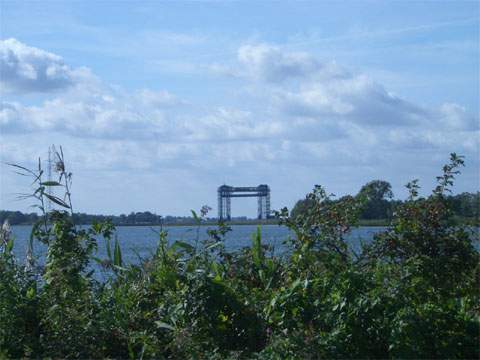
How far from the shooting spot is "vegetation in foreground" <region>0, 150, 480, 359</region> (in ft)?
22.8

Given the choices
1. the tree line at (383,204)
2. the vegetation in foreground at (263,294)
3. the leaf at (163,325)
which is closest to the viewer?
the vegetation in foreground at (263,294)

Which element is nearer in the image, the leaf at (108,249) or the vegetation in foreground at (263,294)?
the vegetation in foreground at (263,294)

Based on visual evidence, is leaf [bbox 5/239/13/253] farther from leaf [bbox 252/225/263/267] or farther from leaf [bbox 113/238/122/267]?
leaf [bbox 252/225/263/267]

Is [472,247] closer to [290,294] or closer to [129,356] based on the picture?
[290,294]

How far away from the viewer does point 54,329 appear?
784cm

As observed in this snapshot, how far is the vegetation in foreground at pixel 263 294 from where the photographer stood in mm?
6953

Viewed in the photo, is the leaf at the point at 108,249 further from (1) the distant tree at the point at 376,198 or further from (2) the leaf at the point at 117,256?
(1) the distant tree at the point at 376,198

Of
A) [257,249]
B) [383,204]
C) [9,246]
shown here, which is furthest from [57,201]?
[383,204]

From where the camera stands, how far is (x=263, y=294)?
7.94 m

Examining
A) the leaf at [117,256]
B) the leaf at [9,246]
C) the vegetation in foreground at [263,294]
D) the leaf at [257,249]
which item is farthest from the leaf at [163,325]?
the leaf at [9,246]

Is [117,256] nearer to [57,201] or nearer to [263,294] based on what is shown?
[57,201]

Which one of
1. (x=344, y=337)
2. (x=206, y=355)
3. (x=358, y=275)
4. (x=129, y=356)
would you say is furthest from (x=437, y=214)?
(x=129, y=356)

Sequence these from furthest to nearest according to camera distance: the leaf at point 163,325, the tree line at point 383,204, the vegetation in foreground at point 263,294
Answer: the tree line at point 383,204, the leaf at point 163,325, the vegetation in foreground at point 263,294

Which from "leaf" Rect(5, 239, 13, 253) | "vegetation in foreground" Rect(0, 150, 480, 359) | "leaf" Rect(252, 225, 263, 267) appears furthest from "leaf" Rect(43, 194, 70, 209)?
"leaf" Rect(252, 225, 263, 267)
